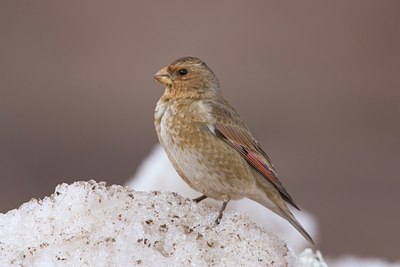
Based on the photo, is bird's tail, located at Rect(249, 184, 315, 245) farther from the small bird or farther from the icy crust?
the icy crust

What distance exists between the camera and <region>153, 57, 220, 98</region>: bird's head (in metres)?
3.41

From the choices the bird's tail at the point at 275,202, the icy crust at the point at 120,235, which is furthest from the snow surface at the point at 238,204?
the icy crust at the point at 120,235

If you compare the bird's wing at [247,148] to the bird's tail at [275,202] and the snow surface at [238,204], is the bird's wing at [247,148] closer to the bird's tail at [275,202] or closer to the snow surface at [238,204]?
the bird's tail at [275,202]

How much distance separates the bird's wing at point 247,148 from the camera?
3.25m

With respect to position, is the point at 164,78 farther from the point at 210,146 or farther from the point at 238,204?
the point at 238,204

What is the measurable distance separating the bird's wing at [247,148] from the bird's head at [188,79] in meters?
0.19

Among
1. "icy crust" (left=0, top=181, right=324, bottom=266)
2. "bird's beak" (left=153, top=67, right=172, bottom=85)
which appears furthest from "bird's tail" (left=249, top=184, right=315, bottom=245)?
"icy crust" (left=0, top=181, right=324, bottom=266)

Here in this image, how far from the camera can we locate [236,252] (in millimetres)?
2322

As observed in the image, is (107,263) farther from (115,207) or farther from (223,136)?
(223,136)

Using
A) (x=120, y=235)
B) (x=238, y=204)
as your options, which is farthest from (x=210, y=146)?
(x=120, y=235)

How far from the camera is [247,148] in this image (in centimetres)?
330

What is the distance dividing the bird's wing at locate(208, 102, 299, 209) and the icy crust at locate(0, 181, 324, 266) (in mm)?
754

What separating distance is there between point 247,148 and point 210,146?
0.16m

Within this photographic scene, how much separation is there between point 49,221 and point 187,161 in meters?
0.91
